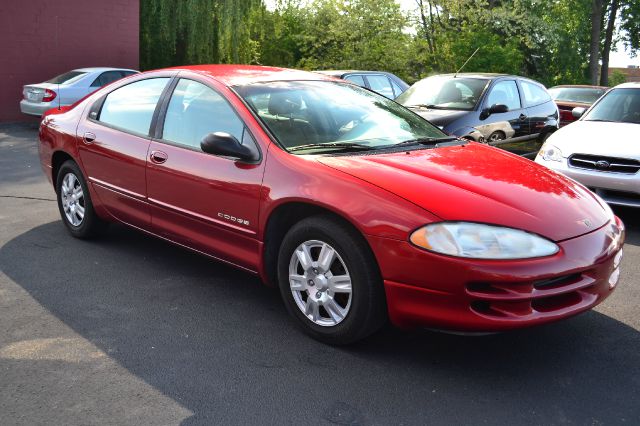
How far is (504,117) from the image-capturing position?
996cm

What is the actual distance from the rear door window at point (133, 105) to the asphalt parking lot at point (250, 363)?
1080 mm

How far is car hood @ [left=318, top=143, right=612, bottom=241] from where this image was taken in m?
3.44

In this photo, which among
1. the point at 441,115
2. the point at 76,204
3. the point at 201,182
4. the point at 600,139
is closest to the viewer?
the point at 201,182

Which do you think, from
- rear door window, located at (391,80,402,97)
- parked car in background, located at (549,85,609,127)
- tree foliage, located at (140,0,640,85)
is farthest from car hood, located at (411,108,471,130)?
tree foliage, located at (140,0,640,85)

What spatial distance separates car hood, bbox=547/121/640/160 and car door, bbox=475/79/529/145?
175 centimetres

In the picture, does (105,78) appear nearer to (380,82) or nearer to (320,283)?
(380,82)

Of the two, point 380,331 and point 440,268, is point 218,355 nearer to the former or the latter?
point 380,331

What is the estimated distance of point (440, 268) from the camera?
10.8 feet

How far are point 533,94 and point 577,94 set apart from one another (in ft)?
24.6

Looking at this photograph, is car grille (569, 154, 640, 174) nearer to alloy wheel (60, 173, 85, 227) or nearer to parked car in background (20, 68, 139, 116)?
alloy wheel (60, 173, 85, 227)

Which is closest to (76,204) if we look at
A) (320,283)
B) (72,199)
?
(72,199)

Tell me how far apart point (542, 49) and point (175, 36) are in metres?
19.9

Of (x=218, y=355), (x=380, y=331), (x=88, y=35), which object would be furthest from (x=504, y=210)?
(x=88, y=35)

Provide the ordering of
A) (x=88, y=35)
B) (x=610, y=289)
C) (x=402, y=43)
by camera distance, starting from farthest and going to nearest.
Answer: (x=402, y=43) < (x=88, y=35) < (x=610, y=289)
